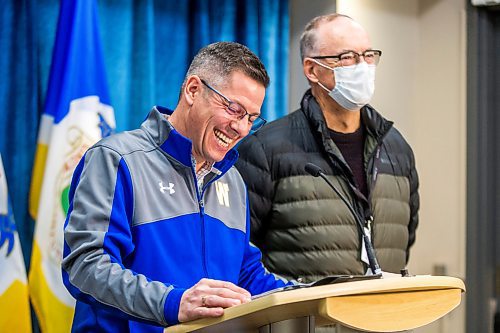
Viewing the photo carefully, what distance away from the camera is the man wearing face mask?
9.41ft

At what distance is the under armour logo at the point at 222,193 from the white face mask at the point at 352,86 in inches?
34.4

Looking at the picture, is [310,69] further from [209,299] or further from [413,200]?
[209,299]

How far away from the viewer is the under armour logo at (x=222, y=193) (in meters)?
2.18

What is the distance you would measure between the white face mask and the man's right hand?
1.40m

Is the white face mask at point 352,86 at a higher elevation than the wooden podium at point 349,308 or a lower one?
higher

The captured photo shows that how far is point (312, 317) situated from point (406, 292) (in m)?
0.21

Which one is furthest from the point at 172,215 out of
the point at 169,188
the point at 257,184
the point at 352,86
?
the point at 352,86

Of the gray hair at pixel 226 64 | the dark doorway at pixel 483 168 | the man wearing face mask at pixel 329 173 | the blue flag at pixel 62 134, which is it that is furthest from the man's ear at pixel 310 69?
the dark doorway at pixel 483 168

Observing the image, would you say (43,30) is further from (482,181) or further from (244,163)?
(482,181)

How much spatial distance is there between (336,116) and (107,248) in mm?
1385

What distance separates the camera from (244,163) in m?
2.90

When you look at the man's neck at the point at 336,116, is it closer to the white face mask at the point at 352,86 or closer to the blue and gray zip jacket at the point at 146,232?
the white face mask at the point at 352,86

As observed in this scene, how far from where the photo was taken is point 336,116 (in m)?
3.03

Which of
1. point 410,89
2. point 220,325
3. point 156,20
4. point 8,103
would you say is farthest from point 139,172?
point 410,89
